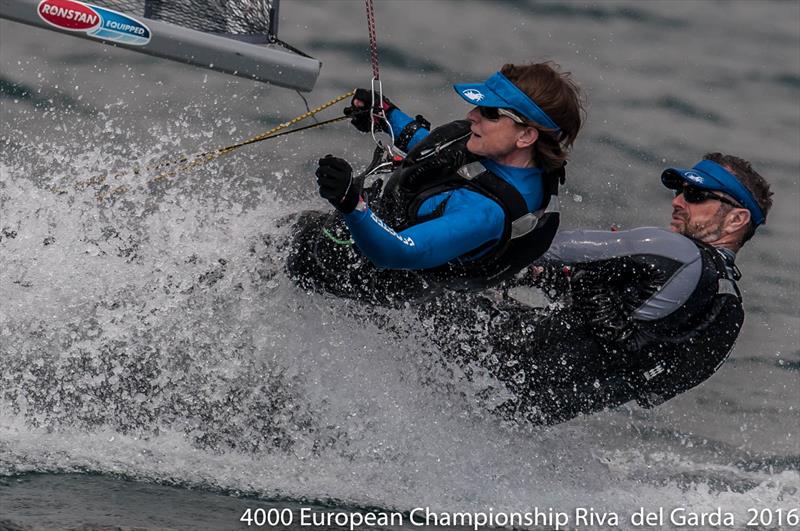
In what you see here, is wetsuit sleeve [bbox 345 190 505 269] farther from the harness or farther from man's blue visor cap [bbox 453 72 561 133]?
man's blue visor cap [bbox 453 72 561 133]

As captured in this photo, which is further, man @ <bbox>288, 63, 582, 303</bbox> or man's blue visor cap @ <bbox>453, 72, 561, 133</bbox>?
man's blue visor cap @ <bbox>453, 72, 561, 133</bbox>

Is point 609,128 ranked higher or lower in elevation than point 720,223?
lower

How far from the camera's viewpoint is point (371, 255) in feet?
11.5

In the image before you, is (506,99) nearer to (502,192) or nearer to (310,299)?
(502,192)

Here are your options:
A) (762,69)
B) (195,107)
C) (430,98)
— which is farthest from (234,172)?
(762,69)

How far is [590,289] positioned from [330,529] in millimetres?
1637

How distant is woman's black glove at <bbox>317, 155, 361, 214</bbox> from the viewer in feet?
10.6

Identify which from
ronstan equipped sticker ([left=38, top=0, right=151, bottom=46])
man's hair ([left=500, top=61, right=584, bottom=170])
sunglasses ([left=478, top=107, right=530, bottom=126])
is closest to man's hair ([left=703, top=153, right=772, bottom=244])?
man's hair ([left=500, top=61, right=584, bottom=170])

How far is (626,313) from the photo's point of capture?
4473 millimetres

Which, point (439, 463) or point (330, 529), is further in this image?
point (439, 463)

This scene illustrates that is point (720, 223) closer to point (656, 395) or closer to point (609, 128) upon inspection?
point (656, 395)

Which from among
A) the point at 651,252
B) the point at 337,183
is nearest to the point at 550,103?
the point at 651,252

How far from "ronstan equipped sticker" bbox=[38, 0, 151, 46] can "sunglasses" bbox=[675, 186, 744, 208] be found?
228 cm

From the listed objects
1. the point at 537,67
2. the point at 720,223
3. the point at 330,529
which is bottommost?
the point at 330,529
